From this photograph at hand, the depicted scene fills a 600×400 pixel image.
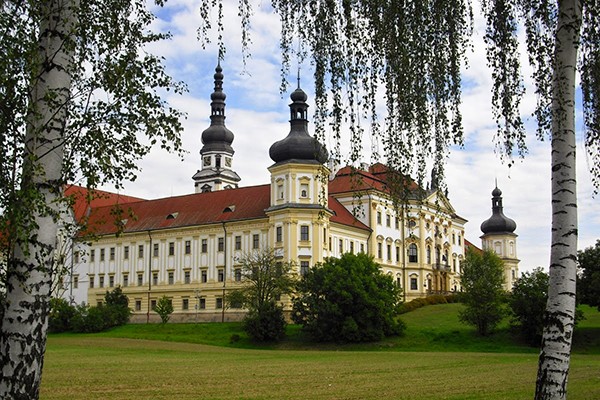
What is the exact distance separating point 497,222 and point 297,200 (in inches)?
2120

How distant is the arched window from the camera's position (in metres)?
82.2

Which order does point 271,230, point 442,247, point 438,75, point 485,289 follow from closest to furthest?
point 438,75 < point 485,289 < point 271,230 < point 442,247

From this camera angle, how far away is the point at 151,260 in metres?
77.4

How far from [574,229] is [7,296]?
687 centimetres

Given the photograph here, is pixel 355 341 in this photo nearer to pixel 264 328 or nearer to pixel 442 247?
pixel 264 328

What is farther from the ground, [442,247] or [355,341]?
[442,247]

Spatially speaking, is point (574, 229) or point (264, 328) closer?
point (574, 229)

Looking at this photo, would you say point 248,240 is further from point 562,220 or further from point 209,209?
point 562,220

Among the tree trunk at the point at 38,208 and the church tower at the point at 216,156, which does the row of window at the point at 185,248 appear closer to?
the church tower at the point at 216,156

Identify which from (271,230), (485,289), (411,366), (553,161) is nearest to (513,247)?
(271,230)

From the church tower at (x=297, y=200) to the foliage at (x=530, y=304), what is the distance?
2193 cm

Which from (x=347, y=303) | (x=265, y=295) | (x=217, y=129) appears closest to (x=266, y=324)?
(x=265, y=295)

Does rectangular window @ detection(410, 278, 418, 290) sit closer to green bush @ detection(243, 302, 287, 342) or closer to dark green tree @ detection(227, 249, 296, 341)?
dark green tree @ detection(227, 249, 296, 341)

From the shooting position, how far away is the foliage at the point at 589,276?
4678 centimetres
